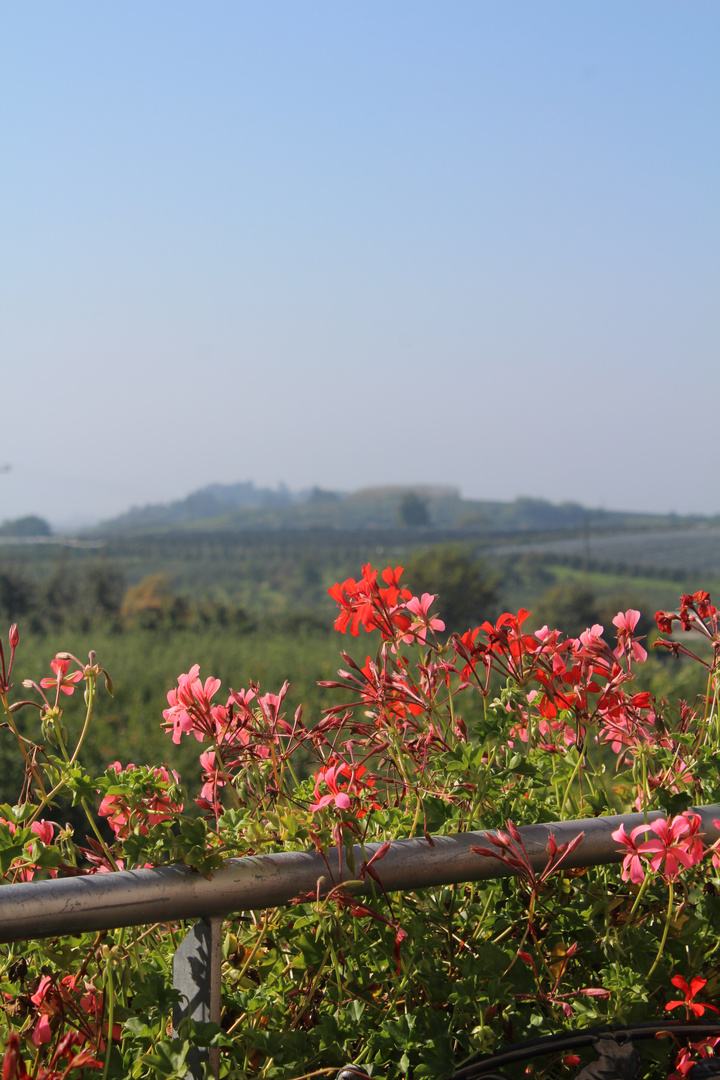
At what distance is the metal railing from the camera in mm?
900

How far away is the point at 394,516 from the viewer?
54688 millimetres

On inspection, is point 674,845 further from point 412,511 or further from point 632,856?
point 412,511

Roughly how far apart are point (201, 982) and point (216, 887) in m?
0.12

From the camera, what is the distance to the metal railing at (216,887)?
2.95ft

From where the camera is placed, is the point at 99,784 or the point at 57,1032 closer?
the point at 57,1032

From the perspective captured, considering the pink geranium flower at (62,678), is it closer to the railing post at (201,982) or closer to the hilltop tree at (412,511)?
the railing post at (201,982)

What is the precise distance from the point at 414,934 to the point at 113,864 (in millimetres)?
412

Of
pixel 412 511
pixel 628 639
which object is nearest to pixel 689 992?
pixel 628 639

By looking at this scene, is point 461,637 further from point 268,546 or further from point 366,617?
point 268,546

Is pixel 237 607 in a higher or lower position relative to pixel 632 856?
lower

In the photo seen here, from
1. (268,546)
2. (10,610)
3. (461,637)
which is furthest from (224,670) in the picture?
(268,546)

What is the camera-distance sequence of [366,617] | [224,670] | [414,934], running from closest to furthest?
[414,934] < [366,617] < [224,670]

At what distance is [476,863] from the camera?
41.8 inches

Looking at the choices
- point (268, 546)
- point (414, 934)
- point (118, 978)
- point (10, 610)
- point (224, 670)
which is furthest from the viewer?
point (268, 546)
